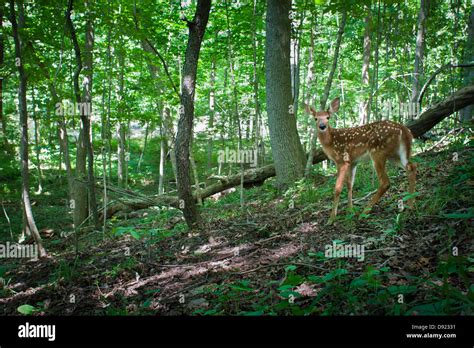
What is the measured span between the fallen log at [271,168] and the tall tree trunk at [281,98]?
2.10 feet

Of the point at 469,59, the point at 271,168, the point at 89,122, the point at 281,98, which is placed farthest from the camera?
the point at 271,168

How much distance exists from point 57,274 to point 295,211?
3.72 metres

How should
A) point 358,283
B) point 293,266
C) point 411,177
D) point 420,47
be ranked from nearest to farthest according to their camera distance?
point 358,283 < point 293,266 < point 411,177 < point 420,47

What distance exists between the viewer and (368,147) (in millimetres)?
5465

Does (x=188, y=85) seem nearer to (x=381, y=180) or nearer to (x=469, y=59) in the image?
(x=381, y=180)

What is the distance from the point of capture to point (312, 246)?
4.61 metres

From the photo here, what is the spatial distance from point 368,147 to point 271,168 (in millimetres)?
5165

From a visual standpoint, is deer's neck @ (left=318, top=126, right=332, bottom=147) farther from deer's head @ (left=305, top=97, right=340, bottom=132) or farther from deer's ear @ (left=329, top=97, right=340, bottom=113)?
deer's ear @ (left=329, top=97, right=340, bottom=113)

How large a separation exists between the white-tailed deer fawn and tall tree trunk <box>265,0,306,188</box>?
2.64 m

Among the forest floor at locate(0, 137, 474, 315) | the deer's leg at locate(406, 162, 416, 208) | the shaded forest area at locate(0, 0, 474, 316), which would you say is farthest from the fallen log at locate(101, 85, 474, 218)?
the deer's leg at locate(406, 162, 416, 208)

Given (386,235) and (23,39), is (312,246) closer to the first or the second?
(386,235)

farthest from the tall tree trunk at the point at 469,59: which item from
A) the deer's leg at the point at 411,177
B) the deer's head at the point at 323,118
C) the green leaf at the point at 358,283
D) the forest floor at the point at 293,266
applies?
the green leaf at the point at 358,283

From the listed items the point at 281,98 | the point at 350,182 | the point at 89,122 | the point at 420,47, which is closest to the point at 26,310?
the point at 350,182

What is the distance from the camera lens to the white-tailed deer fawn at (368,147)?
529cm
